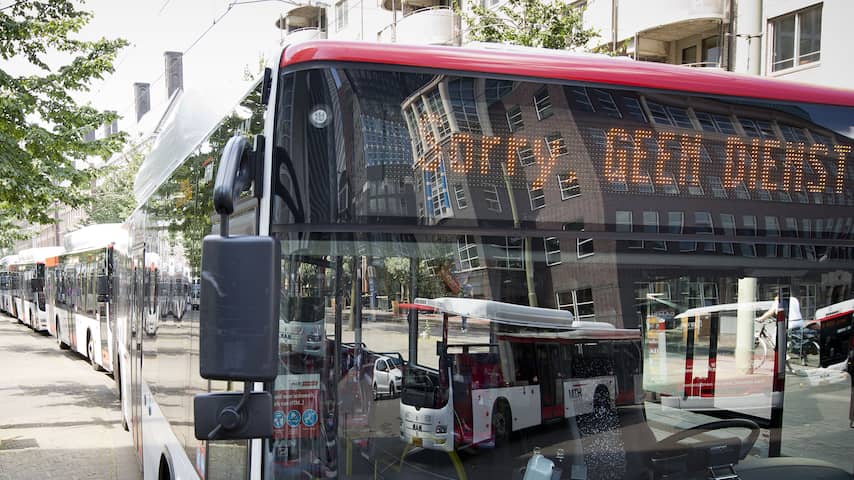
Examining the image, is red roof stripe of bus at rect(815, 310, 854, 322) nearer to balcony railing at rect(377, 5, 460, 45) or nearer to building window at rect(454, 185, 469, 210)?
building window at rect(454, 185, 469, 210)

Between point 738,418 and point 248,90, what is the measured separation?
7.21ft

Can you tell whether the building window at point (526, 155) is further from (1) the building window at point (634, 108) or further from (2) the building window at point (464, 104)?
(1) the building window at point (634, 108)

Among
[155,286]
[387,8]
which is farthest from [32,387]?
[387,8]

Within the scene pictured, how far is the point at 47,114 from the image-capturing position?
1463cm

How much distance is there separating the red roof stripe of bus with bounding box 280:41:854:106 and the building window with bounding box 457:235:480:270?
1.84ft

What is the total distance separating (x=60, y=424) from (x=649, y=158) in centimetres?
1224

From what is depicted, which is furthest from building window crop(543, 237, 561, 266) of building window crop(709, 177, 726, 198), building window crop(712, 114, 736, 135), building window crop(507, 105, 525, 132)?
building window crop(712, 114, 736, 135)

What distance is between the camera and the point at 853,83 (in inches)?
634

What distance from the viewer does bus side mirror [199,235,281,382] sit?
2125 millimetres

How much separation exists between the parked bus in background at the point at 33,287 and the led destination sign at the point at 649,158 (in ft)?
91.6

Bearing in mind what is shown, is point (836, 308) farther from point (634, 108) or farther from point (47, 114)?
point (47, 114)

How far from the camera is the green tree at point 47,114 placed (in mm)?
13702

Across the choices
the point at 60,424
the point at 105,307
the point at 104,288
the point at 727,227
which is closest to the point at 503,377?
the point at 727,227

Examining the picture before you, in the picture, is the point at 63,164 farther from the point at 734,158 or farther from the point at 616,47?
the point at 734,158
